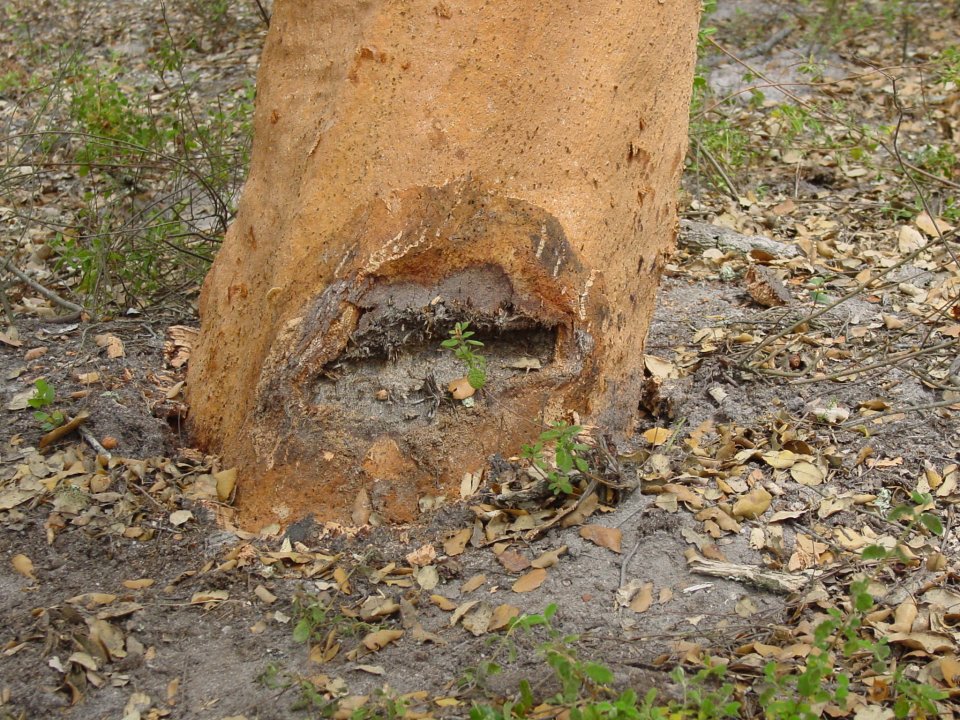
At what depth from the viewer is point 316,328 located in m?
2.58

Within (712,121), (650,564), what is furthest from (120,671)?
(712,121)

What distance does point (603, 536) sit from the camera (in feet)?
7.98

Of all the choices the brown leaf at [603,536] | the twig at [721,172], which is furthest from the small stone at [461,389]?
the twig at [721,172]

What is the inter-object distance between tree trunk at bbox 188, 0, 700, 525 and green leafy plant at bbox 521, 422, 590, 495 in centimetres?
11

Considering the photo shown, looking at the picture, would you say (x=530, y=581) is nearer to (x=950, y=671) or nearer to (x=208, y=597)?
(x=208, y=597)

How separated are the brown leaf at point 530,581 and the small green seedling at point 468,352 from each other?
1.52 feet

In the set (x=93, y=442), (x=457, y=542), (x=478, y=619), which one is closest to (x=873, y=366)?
(x=457, y=542)

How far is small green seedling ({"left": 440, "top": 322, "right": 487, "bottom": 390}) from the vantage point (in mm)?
2465

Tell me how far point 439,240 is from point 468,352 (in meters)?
0.30

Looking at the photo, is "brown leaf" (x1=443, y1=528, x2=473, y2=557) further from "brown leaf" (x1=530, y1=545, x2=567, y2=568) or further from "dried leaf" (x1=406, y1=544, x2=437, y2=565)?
"brown leaf" (x1=530, y1=545, x2=567, y2=568)

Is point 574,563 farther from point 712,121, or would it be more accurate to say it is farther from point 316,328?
point 712,121

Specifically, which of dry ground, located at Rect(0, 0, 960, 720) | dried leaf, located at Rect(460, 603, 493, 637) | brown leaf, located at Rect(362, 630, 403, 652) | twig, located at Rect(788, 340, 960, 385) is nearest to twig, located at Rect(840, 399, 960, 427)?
dry ground, located at Rect(0, 0, 960, 720)

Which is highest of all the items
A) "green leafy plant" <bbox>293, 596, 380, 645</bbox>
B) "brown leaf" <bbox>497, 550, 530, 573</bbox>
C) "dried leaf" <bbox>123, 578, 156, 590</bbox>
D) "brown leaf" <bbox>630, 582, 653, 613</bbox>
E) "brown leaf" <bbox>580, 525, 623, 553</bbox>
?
"brown leaf" <bbox>580, 525, 623, 553</bbox>

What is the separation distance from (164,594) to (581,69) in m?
1.56
